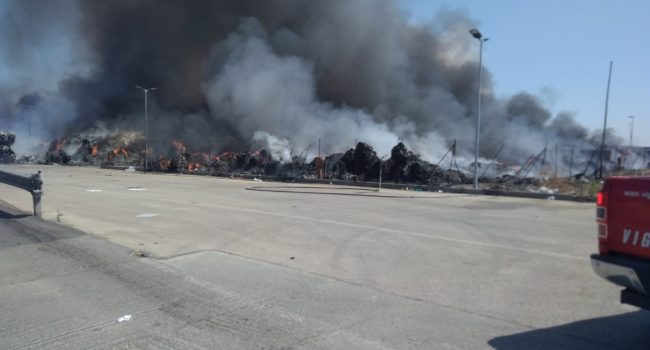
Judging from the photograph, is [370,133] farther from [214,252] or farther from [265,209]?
[214,252]

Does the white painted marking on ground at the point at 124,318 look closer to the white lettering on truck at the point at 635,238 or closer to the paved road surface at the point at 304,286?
the paved road surface at the point at 304,286

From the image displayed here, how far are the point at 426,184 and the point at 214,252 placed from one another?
14781 millimetres

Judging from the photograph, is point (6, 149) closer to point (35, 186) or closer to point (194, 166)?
point (194, 166)

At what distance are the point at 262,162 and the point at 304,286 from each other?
74.4 feet

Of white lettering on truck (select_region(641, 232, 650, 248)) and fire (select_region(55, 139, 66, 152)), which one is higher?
fire (select_region(55, 139, 66, 152))

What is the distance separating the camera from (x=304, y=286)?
4.79 m

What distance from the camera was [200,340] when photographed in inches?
135

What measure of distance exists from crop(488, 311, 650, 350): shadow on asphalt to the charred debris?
16.2 meters

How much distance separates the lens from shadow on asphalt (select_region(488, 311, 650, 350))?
3.41m

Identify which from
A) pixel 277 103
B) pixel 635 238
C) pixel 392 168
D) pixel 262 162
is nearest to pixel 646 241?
pixel 635 238

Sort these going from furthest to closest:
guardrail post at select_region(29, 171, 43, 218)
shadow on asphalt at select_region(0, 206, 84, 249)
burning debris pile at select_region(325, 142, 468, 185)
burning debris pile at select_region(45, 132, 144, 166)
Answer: burning debris pile at select_region(45, 132, 144, 166) < burning debris pile at select_region(325, 142, 468, 185) < guardrail post at select_region(29, 171, 43, 218) < shadow on asphalt at select_region(0, 206, 84, 249)

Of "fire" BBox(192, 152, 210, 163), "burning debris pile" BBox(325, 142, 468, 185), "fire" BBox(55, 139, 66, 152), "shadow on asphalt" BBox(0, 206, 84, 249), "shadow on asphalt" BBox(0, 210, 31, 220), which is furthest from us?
"fire" BBox(55, 139, 66, 152)

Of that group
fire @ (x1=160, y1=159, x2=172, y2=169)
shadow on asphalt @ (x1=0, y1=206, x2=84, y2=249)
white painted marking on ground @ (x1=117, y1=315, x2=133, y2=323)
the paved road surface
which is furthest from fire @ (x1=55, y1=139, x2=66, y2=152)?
white painted marking on ground @ (x1=117, y1=315, x2=133, y2=323)

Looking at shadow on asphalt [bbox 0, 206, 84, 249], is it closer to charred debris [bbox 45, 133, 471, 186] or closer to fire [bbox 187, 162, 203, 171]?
charred debris [bbox 45, 133, 471, 186]
